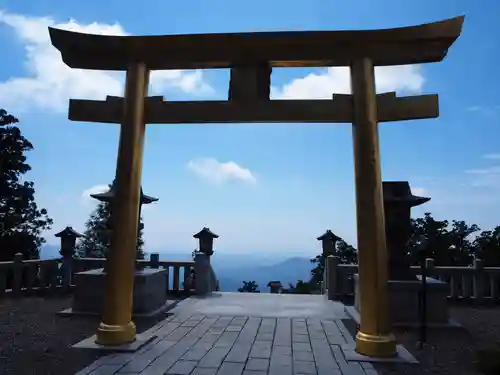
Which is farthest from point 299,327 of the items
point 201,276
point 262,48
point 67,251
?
point 67,251

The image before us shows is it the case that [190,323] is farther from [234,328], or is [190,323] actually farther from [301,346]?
[301,346]

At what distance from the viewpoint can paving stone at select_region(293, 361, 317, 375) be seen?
4.36 metres

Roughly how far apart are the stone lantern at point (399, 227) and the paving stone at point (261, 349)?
3.48 meters

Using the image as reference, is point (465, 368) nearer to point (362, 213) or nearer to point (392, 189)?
point (362, 213)

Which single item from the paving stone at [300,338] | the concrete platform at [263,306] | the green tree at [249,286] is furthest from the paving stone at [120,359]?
the green tree at [249,286]

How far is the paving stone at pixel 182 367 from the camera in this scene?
428 cm

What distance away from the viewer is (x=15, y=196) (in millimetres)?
17969

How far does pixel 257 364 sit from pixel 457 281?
868 centimetres

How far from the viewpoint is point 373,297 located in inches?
199

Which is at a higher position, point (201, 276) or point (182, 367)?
point (201, 276)

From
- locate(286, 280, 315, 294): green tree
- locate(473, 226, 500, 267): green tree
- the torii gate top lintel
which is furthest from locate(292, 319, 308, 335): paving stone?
locate(473, 226, 500, 267): green tree

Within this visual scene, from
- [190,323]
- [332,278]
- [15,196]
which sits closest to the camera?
[190,323]

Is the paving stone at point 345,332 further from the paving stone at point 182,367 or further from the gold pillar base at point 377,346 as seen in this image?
the paving stone at point 182,367

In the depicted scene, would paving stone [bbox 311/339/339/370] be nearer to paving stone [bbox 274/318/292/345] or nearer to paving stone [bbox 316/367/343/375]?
paving stone [bbox 316/367/343/375]
